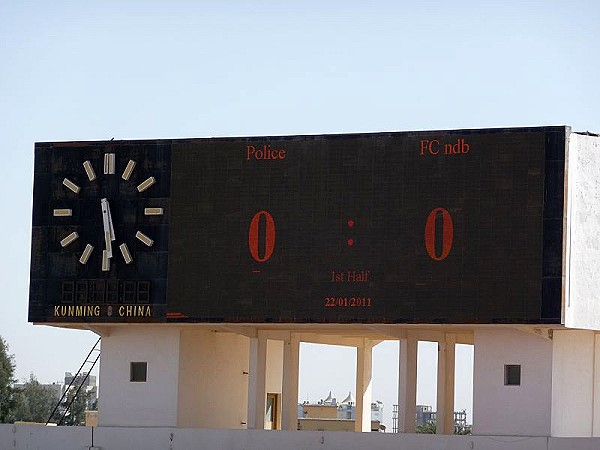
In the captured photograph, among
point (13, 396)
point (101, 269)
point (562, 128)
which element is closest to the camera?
point (562, 128)

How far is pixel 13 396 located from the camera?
245 ft

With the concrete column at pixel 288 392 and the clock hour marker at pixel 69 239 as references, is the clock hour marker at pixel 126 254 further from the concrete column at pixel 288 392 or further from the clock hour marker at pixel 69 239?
the concrete column at pixel 288 392

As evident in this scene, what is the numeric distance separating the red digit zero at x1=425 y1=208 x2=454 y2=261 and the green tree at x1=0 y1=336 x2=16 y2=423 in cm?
4524

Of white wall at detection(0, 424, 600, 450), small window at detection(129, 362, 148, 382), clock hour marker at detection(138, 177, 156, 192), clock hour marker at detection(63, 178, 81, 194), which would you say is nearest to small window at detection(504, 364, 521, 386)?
white wall at detection(0, 424, 600, 450)

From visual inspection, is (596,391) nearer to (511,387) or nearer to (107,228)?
(511,387)

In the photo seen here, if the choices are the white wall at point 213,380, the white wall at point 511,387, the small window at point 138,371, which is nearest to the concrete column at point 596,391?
the white wall at point 511,387

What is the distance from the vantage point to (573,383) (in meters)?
33.3

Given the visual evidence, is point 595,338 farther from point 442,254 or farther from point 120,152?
point 120,152

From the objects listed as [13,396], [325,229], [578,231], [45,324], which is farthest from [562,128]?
[13,396]

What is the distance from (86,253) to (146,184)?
6.59 feet

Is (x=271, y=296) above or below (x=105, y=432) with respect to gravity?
above

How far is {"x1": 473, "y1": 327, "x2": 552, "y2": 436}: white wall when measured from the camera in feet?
105

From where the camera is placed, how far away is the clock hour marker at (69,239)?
110 ft

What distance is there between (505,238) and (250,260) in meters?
5.49
